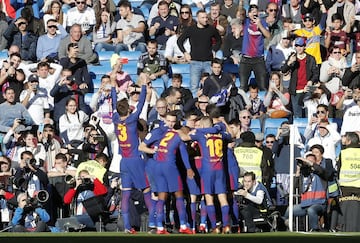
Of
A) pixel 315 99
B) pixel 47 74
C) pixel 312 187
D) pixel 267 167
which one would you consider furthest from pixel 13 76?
pixel 312 187

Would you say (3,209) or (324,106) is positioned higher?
(324,106)

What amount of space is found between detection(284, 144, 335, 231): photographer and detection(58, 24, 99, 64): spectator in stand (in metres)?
5.48

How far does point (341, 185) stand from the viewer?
21.9 metres

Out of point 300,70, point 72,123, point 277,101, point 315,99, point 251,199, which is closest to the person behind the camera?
point 251,199

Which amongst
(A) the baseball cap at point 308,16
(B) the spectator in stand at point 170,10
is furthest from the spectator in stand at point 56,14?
(A) the baseball cap at point 308,16

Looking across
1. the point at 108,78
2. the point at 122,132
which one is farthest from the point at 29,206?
the point at 108,78

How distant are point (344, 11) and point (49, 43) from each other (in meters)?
5.68

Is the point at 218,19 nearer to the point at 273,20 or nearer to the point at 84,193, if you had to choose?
the point at 273,20

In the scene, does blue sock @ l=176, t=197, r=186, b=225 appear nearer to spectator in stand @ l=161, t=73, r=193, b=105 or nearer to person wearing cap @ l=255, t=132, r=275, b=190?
person wearing cap @ l=255, t=132, r=275, b=190

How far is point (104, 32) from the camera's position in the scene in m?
26.4

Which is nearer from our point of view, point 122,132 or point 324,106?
point 122,132

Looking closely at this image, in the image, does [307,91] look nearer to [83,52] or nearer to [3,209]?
[83,52]

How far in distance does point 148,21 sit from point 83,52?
58.4 inches

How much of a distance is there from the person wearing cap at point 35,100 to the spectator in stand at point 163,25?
2.58m
